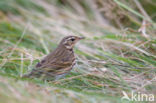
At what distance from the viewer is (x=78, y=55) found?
19.3 ft

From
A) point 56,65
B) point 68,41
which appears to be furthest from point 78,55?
point 56,65

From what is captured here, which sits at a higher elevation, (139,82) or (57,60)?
(57,60)

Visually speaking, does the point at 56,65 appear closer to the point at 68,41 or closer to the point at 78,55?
the point at 68,41

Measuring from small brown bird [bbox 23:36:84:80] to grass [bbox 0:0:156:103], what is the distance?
0.12 metres

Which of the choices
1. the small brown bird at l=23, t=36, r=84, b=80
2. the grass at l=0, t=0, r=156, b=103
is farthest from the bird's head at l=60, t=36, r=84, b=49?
the grass at l=0, t=0, r=156, b=103

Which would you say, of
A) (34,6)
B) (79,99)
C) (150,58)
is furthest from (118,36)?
(34,6)

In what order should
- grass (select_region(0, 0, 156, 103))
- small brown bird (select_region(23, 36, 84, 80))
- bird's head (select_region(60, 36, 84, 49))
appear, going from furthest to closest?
bird's head (select_region(60, 36, 84, 49))
small brown bird (select_region(23, 36, 84, 80))
grass (select_region(0, 0, 156, 103))

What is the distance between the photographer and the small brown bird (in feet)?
14.6

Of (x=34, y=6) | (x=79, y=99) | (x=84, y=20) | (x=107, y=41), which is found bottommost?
(x=79, y=99)

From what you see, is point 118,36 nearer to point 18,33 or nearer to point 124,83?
point 124,83

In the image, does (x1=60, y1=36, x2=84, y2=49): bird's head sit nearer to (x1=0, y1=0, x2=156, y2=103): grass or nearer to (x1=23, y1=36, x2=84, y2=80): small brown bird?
(x1=23, y1=36, x2=84, y2=80): small brown bird

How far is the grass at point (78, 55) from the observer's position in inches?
154

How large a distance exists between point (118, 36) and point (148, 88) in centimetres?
154

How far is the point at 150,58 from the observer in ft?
16.1
